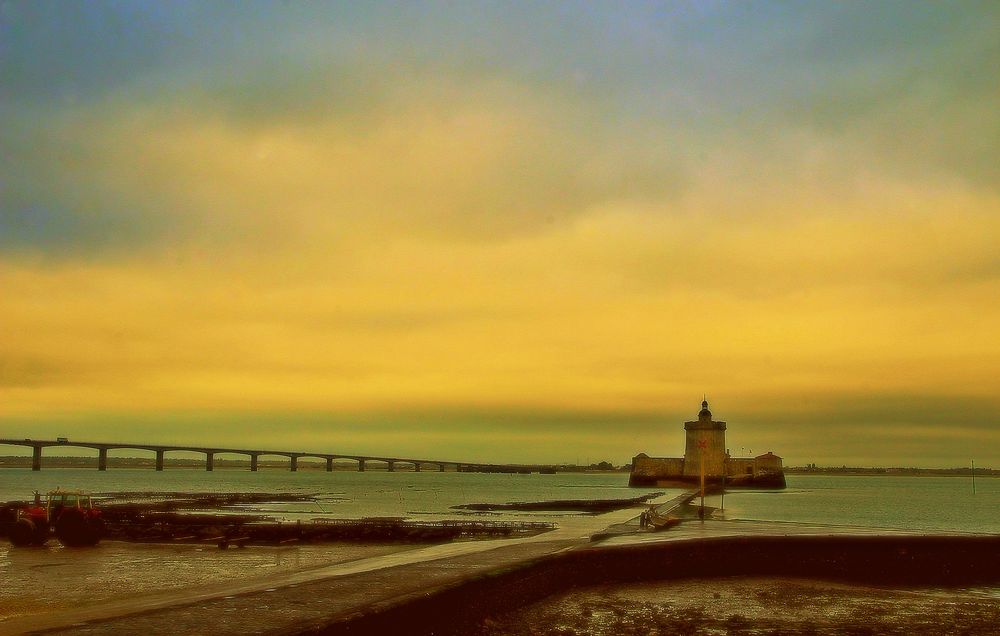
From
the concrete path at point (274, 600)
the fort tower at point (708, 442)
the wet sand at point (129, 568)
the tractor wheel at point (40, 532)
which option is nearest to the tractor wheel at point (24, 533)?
the tractor wheel at point (40, 532)

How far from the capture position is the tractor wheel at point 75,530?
38906 mm

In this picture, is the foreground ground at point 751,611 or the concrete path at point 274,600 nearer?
the concrete path at point 274,600

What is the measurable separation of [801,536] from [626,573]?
21.7 feet

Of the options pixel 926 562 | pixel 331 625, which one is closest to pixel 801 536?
pixel 926 562

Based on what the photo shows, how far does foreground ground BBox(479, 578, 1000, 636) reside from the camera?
53.7 feet

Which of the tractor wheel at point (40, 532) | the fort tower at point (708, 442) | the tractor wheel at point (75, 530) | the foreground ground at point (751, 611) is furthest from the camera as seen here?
the fort tower at point (708, 442)

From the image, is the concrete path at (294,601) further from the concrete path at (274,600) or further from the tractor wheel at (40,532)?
the tractor wheel at (40,532)

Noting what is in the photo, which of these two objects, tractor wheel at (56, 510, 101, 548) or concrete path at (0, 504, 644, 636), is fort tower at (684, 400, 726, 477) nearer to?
tractor wheel at (56, 510, 101, 548)

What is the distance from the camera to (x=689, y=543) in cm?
2373

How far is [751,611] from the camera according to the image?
1878cm

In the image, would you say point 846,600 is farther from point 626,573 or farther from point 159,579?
point 159,579

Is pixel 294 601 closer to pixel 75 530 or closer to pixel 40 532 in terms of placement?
pixel 75 530

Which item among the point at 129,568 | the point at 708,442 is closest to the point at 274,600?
the point at 129,568

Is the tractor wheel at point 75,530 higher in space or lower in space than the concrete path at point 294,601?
lower
